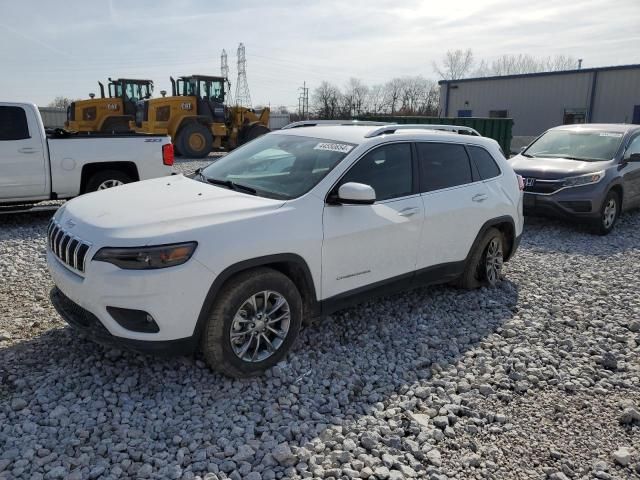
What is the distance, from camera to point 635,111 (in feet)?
84.8

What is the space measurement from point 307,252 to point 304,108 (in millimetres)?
55694

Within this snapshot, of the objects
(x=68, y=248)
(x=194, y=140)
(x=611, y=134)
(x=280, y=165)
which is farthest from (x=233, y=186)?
(x=194, y=140)

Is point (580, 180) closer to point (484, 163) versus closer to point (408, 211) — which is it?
point (484, 163)

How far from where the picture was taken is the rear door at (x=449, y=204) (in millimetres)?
4747

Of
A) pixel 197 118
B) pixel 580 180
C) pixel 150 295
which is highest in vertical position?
pixel 197 118

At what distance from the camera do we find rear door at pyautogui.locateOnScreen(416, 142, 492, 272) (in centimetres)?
475

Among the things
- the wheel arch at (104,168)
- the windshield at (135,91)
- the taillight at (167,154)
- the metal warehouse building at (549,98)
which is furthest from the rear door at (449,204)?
the windshield at (135,91)

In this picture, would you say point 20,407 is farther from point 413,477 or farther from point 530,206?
point 530,206

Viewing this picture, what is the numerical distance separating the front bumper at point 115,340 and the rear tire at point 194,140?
54.1ft

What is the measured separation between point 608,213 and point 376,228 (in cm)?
636

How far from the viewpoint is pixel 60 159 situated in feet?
27.0

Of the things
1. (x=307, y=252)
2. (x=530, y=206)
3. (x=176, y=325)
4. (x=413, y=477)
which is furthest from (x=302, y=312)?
(x=530, y=206)

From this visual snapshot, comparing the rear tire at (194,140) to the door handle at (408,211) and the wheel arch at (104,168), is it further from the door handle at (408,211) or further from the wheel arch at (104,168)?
the door handle at (408,211)

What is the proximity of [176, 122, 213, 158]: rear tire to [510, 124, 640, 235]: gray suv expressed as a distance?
12680mm
